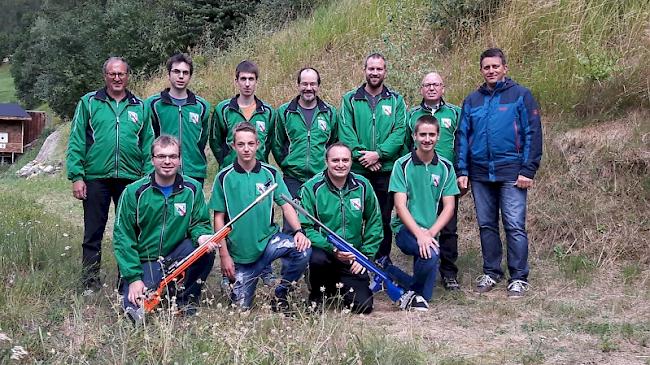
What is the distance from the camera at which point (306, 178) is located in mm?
6320

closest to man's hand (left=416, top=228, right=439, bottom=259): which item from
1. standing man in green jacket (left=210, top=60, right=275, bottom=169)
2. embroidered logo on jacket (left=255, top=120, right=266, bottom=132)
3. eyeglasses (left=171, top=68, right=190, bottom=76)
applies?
standing man in green jacket (left=210, top=60, right=275, bottom=169)

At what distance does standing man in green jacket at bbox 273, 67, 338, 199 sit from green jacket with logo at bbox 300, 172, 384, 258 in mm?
613

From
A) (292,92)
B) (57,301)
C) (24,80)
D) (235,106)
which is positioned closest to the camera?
(57,301)

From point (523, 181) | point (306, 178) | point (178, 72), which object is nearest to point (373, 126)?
point (306, 178)

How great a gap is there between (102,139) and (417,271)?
110 inches

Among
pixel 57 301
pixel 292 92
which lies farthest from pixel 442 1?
pixel 57 301

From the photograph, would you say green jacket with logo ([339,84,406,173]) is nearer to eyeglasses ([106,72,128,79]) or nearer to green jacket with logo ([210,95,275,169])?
green jacket with logo ([210,95,275,169])

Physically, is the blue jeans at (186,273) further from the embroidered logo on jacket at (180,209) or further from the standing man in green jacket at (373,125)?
the standing man in green jacket at (373,125)

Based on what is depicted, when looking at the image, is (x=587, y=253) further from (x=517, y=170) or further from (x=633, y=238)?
(x=517, y=170)

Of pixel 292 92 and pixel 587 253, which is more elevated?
pixel 292 92

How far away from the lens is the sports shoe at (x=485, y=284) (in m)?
6.14

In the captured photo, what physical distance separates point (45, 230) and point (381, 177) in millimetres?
3579

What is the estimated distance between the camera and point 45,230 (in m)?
7.31

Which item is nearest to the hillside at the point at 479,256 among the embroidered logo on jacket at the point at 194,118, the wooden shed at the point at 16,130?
the embroidered logo on jacket at the point at 194,118
